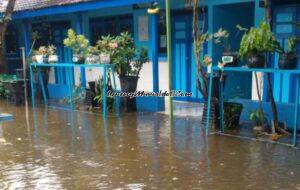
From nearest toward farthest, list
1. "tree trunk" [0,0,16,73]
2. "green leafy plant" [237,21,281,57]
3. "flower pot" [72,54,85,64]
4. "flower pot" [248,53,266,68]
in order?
"green leafy plant" [237,21,281,57], "flower pot" [248,53,266,68], "flower pot" [72,54,85,64], "tree trunk" [0,0,16,73]

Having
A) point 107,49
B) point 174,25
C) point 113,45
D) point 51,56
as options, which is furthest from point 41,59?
point 174,25

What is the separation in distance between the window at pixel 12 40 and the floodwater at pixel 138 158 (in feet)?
27.7

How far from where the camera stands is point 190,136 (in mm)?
7727

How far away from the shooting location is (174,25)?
446 inches

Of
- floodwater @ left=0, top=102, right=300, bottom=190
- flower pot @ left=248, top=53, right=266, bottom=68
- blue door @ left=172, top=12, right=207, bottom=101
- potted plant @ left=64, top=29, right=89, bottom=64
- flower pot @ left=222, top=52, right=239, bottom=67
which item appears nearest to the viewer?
floodwater @ left=0, top=102, right=300, bottom=190

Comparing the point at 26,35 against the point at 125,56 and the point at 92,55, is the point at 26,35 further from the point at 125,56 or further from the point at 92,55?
the point at 125,56

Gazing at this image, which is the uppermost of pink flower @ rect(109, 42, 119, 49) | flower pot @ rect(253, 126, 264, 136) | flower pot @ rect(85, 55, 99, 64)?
pink flower @ rect(109, 42, 119, 49)

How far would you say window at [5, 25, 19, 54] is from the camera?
55.0ft

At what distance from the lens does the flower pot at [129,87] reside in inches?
397

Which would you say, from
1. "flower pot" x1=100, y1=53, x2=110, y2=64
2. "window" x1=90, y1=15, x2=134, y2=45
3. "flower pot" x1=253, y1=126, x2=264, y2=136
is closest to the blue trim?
"flower pot" x1=100, y1=53, x2=110, y2=64

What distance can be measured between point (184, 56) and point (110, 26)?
9.08 feet

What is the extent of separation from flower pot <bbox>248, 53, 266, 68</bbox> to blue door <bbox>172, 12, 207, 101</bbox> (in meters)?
3.92

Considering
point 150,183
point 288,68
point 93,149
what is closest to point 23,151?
point 93,149

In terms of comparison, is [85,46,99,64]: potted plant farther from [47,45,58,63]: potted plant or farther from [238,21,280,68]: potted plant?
[238,21,280,68]: potted plant
